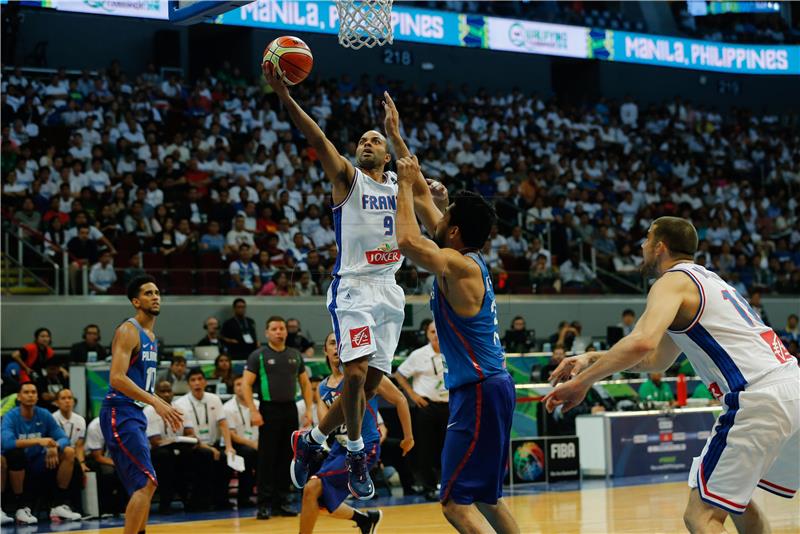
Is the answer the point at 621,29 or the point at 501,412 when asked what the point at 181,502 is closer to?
the point at 501,412

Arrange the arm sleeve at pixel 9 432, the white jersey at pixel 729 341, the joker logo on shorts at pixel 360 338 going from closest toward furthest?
the white jersey at pixel 729 341, the joker logo on shorts at pixel 360 338, the arm sleeve at pixel 9 432

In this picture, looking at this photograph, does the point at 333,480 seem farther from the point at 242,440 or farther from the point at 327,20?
the point at 327,20

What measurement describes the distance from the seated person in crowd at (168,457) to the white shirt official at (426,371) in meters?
2.78

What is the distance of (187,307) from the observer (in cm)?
1775

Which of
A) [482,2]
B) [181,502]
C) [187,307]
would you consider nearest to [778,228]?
[482,2]

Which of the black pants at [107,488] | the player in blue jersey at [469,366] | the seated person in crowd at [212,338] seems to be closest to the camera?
the player in blue jersey at [469,366]

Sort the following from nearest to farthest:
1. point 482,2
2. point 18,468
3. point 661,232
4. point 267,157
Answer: point 661,232, point 18,468, point 267,157, point 482,2

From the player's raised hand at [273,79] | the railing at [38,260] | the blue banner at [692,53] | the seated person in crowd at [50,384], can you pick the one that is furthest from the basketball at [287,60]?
the blue banner at [692,53]

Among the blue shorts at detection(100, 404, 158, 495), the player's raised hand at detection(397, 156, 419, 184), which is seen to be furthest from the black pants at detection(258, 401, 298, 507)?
the player's raised hand at detection(397, 156, 419, 184)

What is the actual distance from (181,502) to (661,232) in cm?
973

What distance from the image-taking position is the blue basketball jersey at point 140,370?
29.0ft

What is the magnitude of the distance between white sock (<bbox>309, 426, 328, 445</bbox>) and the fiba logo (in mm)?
8123

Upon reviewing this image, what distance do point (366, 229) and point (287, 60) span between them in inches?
49.0

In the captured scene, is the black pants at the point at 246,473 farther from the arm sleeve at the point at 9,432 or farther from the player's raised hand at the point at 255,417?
the arm sleeve at the point at 9,432
